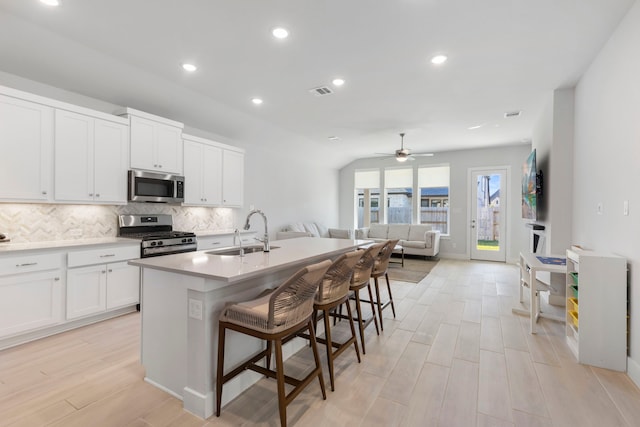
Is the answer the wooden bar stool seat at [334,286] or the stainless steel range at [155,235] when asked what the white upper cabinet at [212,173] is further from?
the wooden bar stool seat at [334,286]

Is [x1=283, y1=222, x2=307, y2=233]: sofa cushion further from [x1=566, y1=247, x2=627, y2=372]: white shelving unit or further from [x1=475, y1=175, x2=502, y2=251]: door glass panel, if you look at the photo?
[x1=566, y1=247, x2=627, y2=372]: white shelving unit

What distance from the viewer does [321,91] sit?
408cm

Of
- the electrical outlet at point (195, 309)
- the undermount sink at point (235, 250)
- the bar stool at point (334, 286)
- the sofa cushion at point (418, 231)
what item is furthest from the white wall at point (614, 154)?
the sofa cushion at point (418, 231)

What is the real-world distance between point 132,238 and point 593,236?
5295 millimetres

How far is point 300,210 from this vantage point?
780 cm

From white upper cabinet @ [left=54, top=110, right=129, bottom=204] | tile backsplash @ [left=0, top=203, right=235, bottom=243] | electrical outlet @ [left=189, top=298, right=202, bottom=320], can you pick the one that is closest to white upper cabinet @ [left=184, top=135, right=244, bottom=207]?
tile backsplash @ [left=0, top=203, right=235, bottom=243]

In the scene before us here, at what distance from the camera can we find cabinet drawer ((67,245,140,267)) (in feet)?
9.96

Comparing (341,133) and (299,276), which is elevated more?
(341,133)

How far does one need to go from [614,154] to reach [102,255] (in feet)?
17.2

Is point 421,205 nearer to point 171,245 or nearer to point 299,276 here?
point 171,245

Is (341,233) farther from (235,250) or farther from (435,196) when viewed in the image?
(235,250)

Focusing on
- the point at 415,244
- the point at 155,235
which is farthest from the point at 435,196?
the point at 155,235

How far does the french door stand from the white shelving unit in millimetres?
5177

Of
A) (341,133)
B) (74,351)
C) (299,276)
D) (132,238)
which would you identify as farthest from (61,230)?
(341,133)
